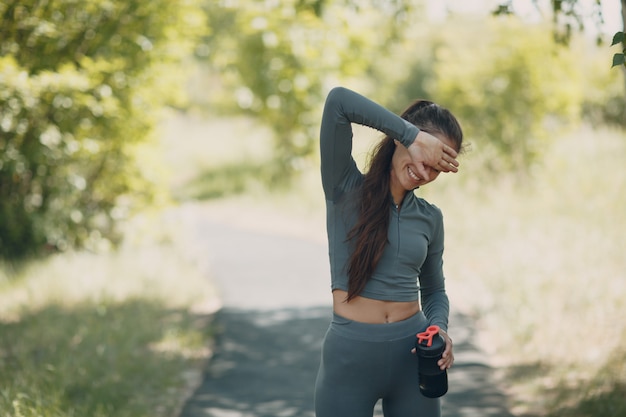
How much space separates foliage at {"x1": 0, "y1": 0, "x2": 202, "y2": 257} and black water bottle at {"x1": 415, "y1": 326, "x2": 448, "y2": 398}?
5.88 m

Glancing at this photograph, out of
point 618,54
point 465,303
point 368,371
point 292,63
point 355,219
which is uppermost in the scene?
point 292,63

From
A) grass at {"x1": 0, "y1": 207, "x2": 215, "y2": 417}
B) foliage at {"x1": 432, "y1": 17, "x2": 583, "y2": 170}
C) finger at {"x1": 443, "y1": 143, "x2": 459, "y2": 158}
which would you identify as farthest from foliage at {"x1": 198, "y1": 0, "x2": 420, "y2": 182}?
finger at {"x1": 443, "y1": 143, "x2": 459, "y2": 158}

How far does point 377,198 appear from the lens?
271 centimetres

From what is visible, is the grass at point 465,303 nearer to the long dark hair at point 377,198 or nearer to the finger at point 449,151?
the long dark hair at point 377,198

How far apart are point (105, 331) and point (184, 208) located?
539 centimetres

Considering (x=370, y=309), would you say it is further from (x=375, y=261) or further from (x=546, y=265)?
(x=546, y=265)

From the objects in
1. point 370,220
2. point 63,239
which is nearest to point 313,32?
point 63,239

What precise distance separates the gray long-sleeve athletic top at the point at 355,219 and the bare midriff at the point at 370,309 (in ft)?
0.07

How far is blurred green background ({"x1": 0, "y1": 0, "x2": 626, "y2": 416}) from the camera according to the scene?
19.0 ft

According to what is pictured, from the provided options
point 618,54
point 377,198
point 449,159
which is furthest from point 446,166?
point 618,54

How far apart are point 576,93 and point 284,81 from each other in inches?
250

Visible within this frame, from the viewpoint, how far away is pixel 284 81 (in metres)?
16.7

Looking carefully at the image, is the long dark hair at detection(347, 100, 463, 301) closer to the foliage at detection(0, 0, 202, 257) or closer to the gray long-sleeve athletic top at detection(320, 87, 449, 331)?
the gray long-sleeve athletic top at detection(320, 87, 449, 331)

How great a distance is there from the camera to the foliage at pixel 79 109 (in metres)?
8.04
